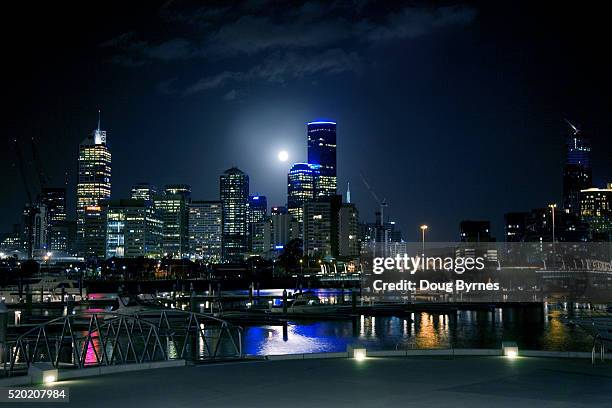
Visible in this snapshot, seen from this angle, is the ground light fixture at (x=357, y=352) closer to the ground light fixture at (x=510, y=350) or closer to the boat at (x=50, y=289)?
the ground light fixture at (x=510, y=350)

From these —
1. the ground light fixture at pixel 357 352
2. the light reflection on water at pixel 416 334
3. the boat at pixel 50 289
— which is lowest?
the light reflection on water at pixel 416 334

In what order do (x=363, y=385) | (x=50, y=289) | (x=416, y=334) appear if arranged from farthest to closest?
(x=50, y=289)
(x=416, y=334)
(x=363, y=385)

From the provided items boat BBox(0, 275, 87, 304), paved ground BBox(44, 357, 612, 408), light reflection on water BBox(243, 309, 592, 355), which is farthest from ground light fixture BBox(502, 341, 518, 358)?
boat BBox(0, 275, 87, 304)

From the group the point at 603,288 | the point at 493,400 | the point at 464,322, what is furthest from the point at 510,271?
the point at 493,400

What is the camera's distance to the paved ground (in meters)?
14.3

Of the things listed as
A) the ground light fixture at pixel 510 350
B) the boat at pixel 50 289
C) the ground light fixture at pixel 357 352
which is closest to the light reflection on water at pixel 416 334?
the ground light fixture at pixel 357 352

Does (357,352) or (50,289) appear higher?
(357,352)

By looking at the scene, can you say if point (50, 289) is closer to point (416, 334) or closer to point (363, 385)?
point (416, 334)

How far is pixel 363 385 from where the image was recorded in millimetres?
16625

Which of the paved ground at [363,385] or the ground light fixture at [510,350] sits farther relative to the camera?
the ground light fixture at [510,350]

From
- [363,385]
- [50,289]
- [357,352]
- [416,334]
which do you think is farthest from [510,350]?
[50,289]

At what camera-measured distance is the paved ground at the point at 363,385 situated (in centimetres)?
1434

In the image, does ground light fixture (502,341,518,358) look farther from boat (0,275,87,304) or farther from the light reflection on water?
boat (0,275,87,304)

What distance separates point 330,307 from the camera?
81.9 m
